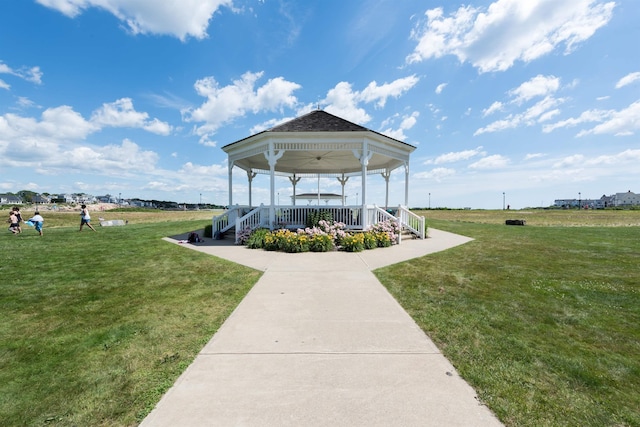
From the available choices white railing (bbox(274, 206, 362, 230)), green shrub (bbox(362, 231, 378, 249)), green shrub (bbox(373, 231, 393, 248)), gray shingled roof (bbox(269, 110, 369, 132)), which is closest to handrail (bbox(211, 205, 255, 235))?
white railing (bbox(274, 206, 362, 230))

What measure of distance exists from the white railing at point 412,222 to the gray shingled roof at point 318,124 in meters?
4.21

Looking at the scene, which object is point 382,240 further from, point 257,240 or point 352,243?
point 257,240

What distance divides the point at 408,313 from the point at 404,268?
9.28 feet

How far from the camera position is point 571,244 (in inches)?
415

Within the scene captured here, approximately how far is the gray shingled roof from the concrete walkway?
791 cm

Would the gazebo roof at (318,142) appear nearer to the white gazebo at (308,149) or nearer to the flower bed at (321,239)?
the white gazebo at (308,149)

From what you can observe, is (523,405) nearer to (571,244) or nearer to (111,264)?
(111,264)

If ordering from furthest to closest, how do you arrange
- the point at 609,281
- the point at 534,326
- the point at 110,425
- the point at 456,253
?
Answer: the point at 456,253 < the point at 609,281 < the point at 534,326 < the point at 110,425

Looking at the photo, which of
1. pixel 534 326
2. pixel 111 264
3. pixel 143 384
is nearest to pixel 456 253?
pixel 534 326

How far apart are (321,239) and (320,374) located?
676 centimetres

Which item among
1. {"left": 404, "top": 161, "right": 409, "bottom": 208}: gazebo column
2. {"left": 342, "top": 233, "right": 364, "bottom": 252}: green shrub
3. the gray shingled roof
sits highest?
the gray shingled roof

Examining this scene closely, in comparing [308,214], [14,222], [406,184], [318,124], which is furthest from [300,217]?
[14,222]

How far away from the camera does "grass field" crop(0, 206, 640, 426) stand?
2.21 meters

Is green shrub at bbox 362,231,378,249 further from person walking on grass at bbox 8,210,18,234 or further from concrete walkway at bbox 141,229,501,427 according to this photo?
person walking on grass at bbox 8,210,18,234
